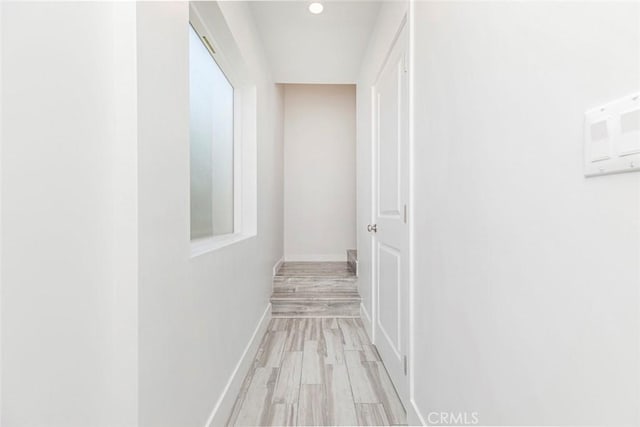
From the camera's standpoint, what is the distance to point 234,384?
188 cm

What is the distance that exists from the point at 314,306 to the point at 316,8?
253 cm

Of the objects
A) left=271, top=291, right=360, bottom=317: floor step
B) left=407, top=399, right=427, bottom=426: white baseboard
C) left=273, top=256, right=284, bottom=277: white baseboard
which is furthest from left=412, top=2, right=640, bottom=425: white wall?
left=273, top=256, right=284, bottom=277: white baseboard

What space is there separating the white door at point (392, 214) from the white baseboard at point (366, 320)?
0.14 meters

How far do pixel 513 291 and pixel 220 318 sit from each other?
4.25 ft

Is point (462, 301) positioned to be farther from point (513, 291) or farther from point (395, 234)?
point (395, 234)

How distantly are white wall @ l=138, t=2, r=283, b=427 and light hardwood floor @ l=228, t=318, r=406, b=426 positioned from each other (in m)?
0.27

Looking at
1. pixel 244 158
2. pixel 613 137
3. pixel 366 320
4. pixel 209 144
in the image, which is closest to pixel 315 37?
pixel 244 158

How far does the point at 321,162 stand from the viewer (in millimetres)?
4898

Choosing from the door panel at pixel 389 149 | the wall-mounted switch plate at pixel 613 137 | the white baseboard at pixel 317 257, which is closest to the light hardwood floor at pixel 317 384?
the door panel at pixel 389 149

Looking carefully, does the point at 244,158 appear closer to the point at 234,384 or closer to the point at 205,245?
the point at 205,245

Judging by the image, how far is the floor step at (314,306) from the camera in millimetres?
3391

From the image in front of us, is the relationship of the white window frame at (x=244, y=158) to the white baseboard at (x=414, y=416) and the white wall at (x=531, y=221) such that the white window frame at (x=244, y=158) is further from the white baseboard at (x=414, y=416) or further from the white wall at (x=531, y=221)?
the white wall at (x=531, y=221)

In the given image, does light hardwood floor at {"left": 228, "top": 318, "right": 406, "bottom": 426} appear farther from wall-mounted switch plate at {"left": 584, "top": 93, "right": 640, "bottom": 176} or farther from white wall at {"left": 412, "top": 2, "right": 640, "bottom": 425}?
wall-mounted switch plate at {"left": 584, "top": 93, "right": 640, "bottom": 176}

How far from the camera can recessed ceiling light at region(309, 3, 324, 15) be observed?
7.68ft
